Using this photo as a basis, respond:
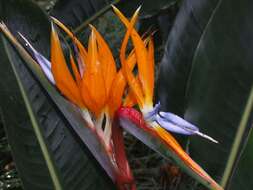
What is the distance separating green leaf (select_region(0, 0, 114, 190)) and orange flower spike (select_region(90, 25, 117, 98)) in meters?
0.21

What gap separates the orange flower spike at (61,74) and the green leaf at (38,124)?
0.58ft

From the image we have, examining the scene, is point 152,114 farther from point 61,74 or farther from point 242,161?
point 242,161

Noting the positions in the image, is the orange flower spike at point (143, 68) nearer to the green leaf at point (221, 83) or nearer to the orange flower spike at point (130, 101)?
the orange flower spike at point (130, 101)

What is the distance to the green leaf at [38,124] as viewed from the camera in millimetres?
970

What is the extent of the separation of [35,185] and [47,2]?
4.91 ft

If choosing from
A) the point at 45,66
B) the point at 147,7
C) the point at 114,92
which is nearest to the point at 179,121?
the point at 114,92

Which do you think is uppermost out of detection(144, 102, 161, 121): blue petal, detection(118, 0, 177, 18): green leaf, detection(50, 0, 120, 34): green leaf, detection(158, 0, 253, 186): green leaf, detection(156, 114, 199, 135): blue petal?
detection(50, 0, 120, 34): green leaf

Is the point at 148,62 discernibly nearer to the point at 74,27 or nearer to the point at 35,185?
the point at 35,185

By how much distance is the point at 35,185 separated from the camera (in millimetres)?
1005

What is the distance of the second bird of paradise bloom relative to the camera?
0.79m

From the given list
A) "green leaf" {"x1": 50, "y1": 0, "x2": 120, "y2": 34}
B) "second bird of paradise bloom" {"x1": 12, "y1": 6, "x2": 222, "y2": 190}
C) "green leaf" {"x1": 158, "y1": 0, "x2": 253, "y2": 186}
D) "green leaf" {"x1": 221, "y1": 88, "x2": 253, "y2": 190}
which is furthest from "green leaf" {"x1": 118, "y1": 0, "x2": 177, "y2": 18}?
"second bird of paradise bloom" {"x1": 12, "y1": 6, "x2": 222, "y2": 190}

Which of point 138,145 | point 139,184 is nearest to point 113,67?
point 139,184

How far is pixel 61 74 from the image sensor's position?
0.80 m

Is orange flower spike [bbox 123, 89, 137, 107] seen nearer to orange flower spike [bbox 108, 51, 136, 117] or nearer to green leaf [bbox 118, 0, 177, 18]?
orange flower spike [bbox 108, 51, 136, 117]
